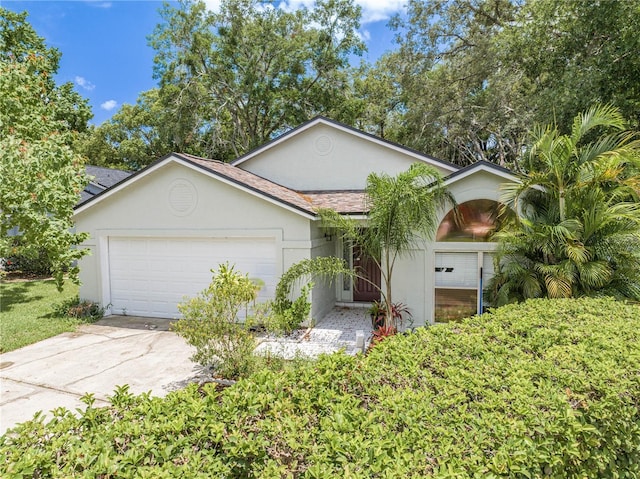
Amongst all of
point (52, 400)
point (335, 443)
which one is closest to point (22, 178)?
point (52, 400)

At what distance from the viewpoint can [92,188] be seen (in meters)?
21.6

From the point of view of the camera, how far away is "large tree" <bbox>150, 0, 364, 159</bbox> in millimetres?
25703

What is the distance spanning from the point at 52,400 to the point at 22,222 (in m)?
5.00

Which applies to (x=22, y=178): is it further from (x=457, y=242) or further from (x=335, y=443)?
(x=457, y=242)

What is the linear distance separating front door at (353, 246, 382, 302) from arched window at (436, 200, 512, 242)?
12.3ft

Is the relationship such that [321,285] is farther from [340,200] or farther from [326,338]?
[340,200]

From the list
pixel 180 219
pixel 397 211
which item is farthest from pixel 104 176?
pixel 397 211

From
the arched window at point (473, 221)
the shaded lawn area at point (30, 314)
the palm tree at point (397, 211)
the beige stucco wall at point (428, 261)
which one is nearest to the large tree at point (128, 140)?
the shaded lawn area at point (30, 314)

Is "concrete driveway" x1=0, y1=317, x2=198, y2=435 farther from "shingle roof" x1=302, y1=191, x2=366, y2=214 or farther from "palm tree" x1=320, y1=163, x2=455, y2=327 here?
"shingle roof" x1=302, y1=191, x2=366, y2=214

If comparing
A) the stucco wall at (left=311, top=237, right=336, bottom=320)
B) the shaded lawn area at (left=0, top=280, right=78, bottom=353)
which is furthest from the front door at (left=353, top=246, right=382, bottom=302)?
the shaded lawn area at (left=0, top=280, right=78, bottom=353)

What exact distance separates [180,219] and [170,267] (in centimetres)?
158

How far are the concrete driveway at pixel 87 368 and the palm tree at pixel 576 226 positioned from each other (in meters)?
7.54

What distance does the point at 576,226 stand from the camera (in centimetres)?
763

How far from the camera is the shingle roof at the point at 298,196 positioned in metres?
10.3
